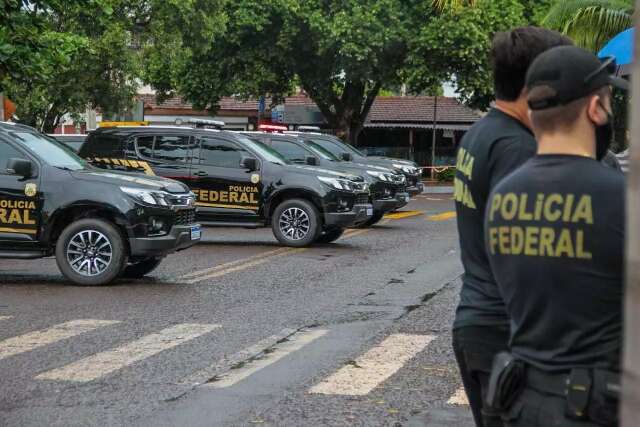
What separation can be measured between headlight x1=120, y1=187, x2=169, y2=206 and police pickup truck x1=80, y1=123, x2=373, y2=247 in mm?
4936

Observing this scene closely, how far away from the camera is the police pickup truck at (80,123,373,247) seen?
61.8 ft

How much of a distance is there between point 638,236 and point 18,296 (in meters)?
11.5

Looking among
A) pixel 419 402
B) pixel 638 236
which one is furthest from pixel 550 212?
pixel 419 402

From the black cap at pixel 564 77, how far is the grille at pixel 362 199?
1615 cm

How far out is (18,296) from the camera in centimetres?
1272

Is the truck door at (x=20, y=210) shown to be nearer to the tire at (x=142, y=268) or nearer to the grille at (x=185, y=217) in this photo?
the tire at (x=142, y=268)

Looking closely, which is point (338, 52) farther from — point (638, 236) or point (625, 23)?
point (638, 236)

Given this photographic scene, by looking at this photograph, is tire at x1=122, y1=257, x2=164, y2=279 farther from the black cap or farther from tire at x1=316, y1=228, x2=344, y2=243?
the black cap

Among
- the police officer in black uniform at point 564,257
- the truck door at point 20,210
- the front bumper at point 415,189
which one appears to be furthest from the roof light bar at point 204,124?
A: the police officer in black uniform at point 564,257

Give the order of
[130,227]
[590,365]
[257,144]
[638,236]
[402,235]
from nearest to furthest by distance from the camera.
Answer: [638,236] → [590,365] → [130,227] → [257,144] → [402,235]

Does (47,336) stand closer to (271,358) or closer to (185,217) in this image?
(271,358)

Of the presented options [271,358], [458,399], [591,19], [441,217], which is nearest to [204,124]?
[441,217]

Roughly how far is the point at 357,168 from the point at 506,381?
67.2 ft

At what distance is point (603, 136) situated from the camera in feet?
10.7
